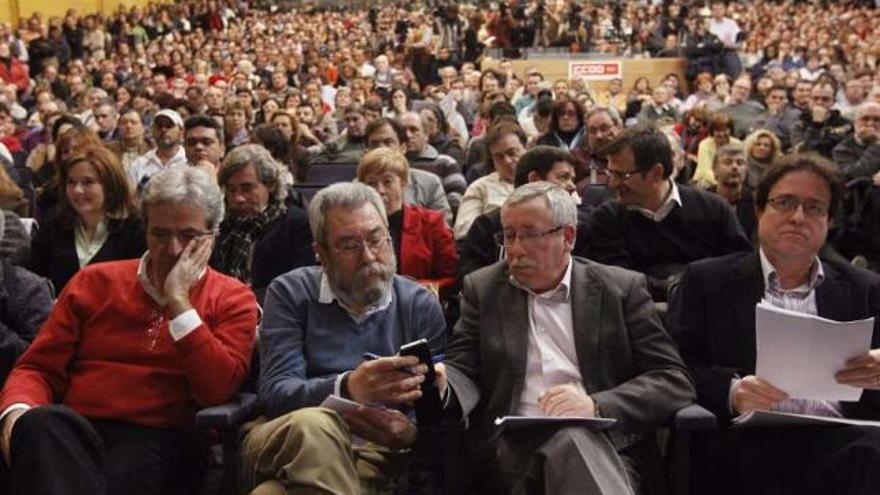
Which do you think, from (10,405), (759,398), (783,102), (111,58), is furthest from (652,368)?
(111,58)

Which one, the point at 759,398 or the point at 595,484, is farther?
the point at 759,398

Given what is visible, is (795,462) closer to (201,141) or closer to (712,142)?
(201,141)

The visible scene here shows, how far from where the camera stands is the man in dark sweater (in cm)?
367

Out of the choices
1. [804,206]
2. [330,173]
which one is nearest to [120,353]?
[804,206]

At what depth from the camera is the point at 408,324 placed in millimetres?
2701

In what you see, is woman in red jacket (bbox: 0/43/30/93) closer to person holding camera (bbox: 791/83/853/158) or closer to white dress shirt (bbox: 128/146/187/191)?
white dress shirt (bbox: 128/146/187/191)

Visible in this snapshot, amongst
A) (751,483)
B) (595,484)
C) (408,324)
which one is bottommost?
(751,483)

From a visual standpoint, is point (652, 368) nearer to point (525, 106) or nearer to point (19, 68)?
point (525, 106)

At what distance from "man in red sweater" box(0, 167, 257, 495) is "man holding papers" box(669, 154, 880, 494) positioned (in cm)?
118

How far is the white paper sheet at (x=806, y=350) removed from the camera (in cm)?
229

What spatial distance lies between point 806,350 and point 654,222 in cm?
139

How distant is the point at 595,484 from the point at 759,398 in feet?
1.72

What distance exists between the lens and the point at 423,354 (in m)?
2.33

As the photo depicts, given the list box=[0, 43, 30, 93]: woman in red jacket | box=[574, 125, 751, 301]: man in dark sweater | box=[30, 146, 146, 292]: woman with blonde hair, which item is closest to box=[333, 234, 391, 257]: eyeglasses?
box=[30, 146, 146, 292]: woman with blonde hair
